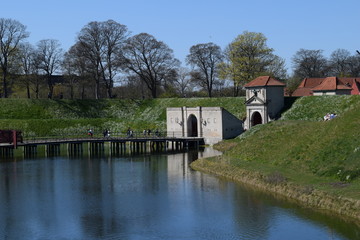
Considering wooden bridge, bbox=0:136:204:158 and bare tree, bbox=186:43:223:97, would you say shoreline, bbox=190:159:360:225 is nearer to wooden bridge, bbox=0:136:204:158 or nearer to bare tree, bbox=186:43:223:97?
wooden bridge, bbox=0:136:204:158

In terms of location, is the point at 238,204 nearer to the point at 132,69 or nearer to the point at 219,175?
the point at 219,175

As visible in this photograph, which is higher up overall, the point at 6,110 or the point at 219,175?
the point at 6,110

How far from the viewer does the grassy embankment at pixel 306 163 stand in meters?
31.9

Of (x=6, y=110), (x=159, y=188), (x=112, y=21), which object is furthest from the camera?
(x=112, y=21)

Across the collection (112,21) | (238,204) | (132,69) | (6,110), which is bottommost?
(238,204)

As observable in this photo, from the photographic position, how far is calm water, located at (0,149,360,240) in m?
27.0

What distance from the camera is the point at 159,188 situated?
38.5 metres

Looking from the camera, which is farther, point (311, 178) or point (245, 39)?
point (245, 39)

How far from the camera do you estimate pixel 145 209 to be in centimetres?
3188

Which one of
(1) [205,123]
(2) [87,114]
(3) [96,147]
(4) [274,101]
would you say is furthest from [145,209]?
(2) [87,114]

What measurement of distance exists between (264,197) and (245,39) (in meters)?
60.0

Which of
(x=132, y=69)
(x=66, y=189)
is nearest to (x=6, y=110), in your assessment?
(x=132, y=69)

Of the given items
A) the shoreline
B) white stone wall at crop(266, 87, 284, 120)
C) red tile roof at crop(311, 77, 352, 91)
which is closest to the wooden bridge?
white stone wall at crop(266, 87, 284, 120)

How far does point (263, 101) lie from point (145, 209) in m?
38.3
